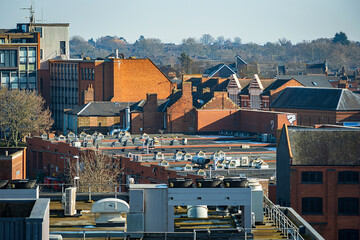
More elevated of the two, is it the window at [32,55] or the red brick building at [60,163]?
the window at [32,55]

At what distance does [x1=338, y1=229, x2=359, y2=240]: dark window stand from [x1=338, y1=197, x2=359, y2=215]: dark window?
1265 millimetres

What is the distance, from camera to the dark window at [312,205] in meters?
54.6

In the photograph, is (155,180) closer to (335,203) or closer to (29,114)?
(335,203)

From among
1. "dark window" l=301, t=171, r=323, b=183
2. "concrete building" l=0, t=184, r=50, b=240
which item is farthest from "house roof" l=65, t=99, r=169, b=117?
"concrete building" l=0, t=184, r=50, b=240

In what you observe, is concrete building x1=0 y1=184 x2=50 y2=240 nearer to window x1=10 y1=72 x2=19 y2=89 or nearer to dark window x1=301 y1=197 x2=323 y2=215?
dark window x1=301 y1=197 x2=323 y2=215

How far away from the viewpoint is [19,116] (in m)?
111

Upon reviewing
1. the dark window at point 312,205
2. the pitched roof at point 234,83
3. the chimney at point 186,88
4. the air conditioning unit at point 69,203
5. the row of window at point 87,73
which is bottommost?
the dark window at point 312,205

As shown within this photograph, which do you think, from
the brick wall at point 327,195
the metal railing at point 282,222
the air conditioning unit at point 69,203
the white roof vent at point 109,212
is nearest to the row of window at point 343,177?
the brick wall at point 327,195

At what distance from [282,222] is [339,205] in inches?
936

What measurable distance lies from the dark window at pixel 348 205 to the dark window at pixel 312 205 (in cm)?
112

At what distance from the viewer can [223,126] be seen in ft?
359

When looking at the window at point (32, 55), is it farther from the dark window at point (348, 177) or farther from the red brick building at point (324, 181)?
the dark window at point (348, 177)

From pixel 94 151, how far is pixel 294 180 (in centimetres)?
3057

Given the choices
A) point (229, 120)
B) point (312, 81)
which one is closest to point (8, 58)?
point (229, 120)
